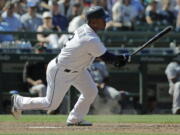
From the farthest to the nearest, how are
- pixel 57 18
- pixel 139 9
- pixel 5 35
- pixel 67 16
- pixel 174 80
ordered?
pixel 139 9 < pixel 67 16 < pixel 57 18 < pixel 5 35 < pixel 174 80

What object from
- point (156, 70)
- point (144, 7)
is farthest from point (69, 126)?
point (144, 7)

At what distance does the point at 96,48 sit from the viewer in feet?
26.7

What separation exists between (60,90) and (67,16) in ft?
25.5

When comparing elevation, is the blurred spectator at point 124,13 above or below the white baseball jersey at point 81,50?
below

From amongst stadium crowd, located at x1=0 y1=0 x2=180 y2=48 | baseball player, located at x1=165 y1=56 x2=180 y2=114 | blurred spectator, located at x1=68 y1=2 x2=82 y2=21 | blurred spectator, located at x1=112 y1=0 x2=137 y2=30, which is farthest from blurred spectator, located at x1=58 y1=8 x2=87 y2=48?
baseball player, located at x1=165 y1=56 x2=180 y2=114

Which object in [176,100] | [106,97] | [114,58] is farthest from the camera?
[106,97]

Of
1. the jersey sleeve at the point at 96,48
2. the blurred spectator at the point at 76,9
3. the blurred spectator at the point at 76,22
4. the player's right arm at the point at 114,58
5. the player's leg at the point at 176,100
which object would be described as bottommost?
the player's leg at the point at 176,100

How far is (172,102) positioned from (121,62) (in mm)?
7141

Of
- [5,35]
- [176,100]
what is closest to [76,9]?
[5,35]

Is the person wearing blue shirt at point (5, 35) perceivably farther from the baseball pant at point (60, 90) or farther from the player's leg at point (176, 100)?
the baseball pant at point (60, 90)

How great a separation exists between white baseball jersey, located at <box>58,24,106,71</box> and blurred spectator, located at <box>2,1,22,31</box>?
645cm

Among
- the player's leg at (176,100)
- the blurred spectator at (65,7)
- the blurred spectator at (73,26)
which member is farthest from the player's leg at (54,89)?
the blurred spectator at (65,7)

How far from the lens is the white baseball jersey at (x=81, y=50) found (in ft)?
26.9

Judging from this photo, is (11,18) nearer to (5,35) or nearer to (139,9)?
(5,35)
